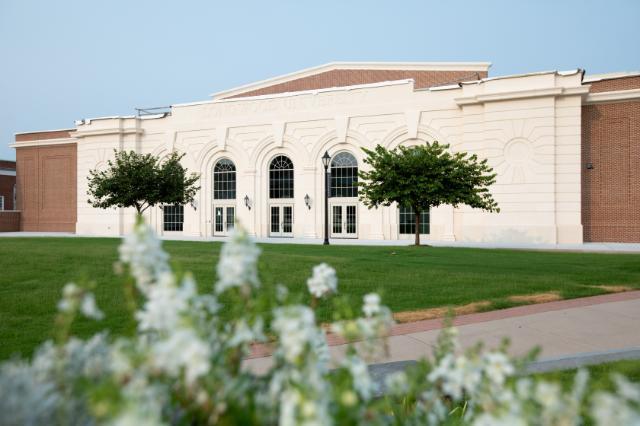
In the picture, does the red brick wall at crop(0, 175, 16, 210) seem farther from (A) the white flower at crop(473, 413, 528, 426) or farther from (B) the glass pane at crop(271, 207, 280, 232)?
Result: (A) the white flower at crop(473, 413, 528, 426)

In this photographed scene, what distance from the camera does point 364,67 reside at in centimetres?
4238

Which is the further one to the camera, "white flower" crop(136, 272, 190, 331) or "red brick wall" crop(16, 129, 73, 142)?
"red brick wall" crop(16, 129, 73, 142)

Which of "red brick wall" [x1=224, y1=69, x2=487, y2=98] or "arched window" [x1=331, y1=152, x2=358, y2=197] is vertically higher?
"red brick wall" [x1=224, y1=69, x2=487, y2=98]

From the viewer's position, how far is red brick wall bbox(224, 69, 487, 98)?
128ft

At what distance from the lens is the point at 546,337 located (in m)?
6.96

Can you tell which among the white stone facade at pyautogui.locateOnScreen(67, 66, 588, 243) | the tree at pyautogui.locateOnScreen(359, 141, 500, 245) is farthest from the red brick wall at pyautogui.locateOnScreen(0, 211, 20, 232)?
the tree at pyautogui.locateOnScreen(359, 141, 500, 245)

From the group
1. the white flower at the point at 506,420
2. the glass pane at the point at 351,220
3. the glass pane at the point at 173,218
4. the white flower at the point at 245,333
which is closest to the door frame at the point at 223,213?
the glass pane at the point at 173,218

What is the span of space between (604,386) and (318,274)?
156 inches

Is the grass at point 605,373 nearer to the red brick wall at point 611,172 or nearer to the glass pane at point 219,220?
the red brick wall at point 611,172

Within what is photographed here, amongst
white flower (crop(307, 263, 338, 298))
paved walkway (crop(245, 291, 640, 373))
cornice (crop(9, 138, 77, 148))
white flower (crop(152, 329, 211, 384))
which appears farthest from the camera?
cornice (crop(9, 138, 77, 148))

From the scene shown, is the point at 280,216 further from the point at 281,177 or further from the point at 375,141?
the point at 375,141

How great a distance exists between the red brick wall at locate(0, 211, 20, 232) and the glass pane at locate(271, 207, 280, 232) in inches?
1044

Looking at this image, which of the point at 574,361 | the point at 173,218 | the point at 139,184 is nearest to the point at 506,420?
the point at 574,361

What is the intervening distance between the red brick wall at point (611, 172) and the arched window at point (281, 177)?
1890cm
